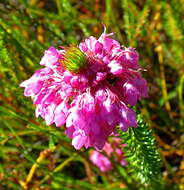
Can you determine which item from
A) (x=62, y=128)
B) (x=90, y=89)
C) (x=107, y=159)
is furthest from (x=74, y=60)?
(x=107, y=159)

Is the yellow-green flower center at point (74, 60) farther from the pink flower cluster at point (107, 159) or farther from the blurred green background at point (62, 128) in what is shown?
the pink flower cluster at point (107, 159)

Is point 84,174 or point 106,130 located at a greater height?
point 106,130

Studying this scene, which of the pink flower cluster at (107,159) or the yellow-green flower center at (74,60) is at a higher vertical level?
the yellow-green flower center at (74,60)

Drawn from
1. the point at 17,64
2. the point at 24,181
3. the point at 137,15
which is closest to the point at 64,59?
the point at 17,64

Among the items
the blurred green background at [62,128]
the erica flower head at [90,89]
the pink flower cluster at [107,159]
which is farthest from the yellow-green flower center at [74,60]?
the pink flower cluster at [107,159]

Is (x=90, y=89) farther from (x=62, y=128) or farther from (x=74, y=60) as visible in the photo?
(x=62, y=128)

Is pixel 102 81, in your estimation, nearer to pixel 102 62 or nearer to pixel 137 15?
pixel 102 62
